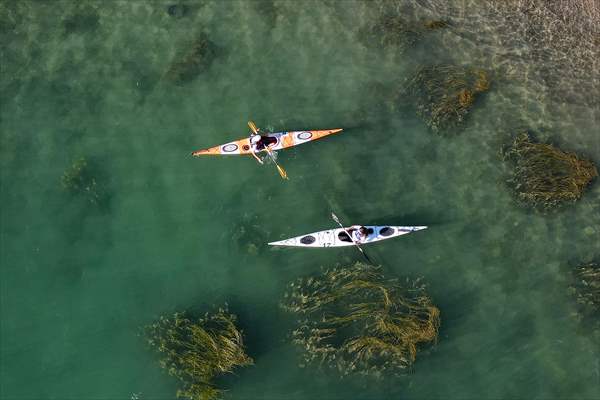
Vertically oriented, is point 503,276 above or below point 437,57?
below

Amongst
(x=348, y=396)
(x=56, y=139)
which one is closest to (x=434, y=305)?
(x=348, y=396)

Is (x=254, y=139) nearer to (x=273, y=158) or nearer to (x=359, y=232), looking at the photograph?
(x=273, y=158)

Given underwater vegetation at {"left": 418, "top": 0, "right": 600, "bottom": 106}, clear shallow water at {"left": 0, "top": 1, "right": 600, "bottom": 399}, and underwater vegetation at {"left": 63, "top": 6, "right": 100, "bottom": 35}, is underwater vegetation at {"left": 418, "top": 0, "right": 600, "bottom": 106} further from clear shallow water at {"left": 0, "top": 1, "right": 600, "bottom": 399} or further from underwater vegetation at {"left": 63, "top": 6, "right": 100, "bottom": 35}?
underwater vegetation at {"left": 63, "top": 6, "right": 100, "bottom": 35}

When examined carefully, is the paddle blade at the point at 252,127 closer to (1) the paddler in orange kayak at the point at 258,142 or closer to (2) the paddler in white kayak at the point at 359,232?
(1) the paddler in orange kayak at the point at 258,142

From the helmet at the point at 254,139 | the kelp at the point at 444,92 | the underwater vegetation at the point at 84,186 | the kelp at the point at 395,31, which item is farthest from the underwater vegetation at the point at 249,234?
the kelp at the point at 395,31

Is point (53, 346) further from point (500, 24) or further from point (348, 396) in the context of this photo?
point (500, 24)
